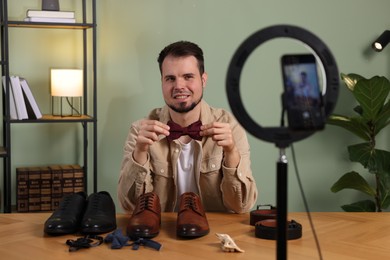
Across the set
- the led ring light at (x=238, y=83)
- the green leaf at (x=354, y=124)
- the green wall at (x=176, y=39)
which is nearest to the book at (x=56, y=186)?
the green wall at (x=176, y=39)

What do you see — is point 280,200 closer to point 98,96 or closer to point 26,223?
point 26,223

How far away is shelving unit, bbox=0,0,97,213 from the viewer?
10.7 feet

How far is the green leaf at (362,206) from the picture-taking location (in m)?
3.82

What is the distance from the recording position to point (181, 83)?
2369 mm

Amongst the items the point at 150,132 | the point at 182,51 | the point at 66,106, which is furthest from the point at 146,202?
the point at 66,106

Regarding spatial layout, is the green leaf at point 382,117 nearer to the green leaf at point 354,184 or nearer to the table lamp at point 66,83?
the green leaf at point 354,184

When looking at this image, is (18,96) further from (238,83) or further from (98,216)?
(238,83)

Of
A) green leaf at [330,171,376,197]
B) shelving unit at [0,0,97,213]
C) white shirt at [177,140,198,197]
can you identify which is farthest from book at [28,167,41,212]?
green leaf at [330,171,376,197]

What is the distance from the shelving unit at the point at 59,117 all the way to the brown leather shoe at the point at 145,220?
1.75 meters

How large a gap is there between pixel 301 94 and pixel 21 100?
110 inches

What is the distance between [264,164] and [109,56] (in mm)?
1207

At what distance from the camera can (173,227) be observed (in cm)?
167

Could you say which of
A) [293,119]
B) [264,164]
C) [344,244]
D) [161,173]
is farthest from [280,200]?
[264,164]

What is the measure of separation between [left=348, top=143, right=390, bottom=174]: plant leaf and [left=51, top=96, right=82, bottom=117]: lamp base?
165cm
